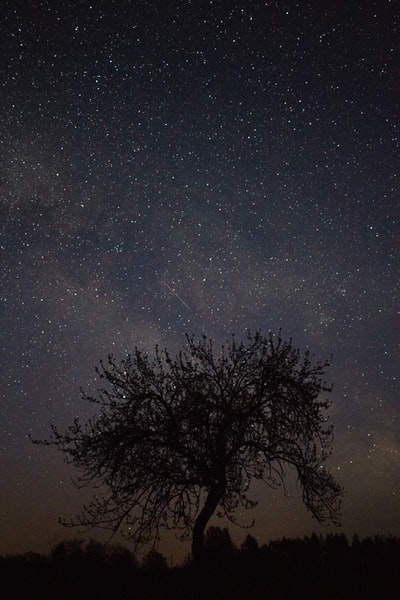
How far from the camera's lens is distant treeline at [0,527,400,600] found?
10883mm

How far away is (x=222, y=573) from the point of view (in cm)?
1306

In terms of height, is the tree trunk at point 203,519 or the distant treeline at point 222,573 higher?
the tree trunk at point 203,519

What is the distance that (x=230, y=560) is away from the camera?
15.1m

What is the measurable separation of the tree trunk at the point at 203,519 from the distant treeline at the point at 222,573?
0.41 meters

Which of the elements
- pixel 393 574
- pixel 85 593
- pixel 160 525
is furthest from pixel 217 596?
pixel 160 525

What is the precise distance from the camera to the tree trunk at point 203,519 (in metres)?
16.2

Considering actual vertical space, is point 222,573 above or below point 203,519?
below

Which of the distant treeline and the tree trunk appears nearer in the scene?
the distant treeline

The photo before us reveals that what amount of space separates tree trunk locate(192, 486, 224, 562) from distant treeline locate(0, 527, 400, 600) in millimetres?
408

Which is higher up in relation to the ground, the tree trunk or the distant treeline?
the tree trunk

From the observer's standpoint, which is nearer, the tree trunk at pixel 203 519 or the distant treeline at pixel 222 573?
the distant treeline at pixel 222 573

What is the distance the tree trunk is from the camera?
53.3ft

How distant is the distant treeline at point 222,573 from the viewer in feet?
35.7

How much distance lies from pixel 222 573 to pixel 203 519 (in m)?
3.48
